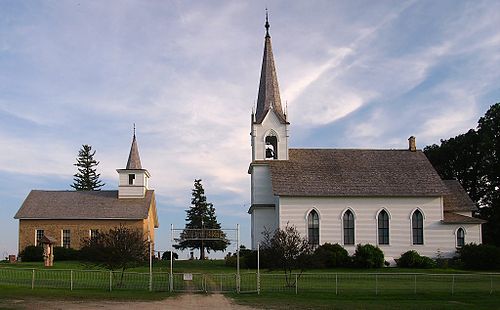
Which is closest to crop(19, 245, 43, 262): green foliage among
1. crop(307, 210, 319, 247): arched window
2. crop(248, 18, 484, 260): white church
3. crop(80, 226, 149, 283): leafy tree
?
crop(248, 18, 484, 260): white church

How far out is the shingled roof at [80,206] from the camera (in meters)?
64.2

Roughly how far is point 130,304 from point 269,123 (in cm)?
3680

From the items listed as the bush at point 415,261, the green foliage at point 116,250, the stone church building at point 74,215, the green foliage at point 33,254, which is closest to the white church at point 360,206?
the bush at point 415,261

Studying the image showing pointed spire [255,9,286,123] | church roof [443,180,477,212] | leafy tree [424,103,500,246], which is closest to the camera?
church roof [443,180,477,212]

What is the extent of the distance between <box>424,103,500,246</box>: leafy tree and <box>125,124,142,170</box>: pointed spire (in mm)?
36587

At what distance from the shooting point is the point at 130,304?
25.1 metres

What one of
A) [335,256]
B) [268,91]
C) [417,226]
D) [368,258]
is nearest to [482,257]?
[417,226]

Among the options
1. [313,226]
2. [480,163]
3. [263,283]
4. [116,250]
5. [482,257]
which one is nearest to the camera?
[116,250]

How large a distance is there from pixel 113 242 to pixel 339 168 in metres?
29.3

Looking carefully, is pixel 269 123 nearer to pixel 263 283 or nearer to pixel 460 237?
pixel 460 237

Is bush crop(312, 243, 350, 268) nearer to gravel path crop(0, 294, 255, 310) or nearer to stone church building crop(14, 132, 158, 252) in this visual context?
stone church building crop(14, 132, 158, 252)

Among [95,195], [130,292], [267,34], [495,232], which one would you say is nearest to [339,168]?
[267,34]

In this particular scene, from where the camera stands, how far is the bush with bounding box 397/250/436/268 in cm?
5272

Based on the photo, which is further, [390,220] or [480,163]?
[480,163]
